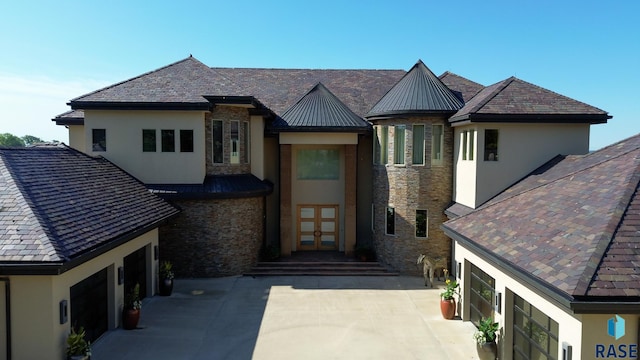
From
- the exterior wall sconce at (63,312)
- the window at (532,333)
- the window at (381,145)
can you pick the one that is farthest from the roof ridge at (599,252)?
the window at (381,145)

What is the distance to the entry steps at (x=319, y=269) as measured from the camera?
63.2ft

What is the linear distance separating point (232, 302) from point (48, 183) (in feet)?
23.3

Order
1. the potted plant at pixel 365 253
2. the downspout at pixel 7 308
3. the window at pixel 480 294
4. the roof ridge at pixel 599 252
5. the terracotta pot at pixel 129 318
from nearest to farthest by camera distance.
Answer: the roof ridge at pixel 599 252
the downspout at pixel 7 308
the window at pixel 480 294
the terracotta pot at pixel 129 318
the potted plant at pixel 365 253

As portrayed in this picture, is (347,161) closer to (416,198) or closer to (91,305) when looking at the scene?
(416,198)

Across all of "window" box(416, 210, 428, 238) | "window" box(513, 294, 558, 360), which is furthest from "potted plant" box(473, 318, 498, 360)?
"window" box(416, 210, 428, 238)

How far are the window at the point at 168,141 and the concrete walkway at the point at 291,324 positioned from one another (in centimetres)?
562

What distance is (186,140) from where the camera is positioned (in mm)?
18016

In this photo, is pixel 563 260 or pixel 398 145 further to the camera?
pixel 398 145

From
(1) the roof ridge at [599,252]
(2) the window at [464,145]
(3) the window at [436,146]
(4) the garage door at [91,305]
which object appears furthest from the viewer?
(3) the window at [436,146]

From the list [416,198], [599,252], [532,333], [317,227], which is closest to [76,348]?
[532,333]

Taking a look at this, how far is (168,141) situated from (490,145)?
42.7 ft

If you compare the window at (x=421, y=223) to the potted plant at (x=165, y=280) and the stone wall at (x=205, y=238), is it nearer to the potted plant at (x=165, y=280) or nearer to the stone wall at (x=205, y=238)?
the stone wall at (x=205, y=238)

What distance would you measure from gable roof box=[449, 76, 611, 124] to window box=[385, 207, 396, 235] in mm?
5002

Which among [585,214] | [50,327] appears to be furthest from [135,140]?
[585,214]
